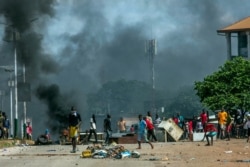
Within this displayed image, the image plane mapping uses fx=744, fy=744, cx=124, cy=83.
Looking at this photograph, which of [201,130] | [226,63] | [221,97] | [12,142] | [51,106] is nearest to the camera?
[12,142]

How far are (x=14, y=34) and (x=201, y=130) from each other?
1421 cm

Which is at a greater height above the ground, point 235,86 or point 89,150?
point 235,86

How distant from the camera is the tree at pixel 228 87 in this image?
1887 inches

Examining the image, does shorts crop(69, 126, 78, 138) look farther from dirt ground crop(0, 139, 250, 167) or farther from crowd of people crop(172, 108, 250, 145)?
crowd of people crop(172, 108, 250, 145)

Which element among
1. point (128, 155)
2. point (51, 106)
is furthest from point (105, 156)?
point (51, 106)

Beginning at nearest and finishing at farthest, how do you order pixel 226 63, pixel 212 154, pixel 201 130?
pixel 212 154, pixel 201 130, pixel 226 63

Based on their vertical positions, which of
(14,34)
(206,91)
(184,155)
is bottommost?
(184,155)

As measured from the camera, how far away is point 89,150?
87.4ft

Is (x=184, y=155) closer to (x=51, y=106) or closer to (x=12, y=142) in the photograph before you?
(x=12, y=142)

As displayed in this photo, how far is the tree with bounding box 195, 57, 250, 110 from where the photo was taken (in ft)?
157

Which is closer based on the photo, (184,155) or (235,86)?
(184,155)

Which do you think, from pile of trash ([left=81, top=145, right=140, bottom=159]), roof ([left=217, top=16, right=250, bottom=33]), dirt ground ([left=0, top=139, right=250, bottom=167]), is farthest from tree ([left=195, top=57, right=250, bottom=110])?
roof ([left=217, top=16, right=250, bottom=33])

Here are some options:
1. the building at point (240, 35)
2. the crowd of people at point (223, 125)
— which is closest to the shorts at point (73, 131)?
the crowd of people at point (223, 125)

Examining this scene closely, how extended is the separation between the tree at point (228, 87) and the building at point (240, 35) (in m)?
27.8
